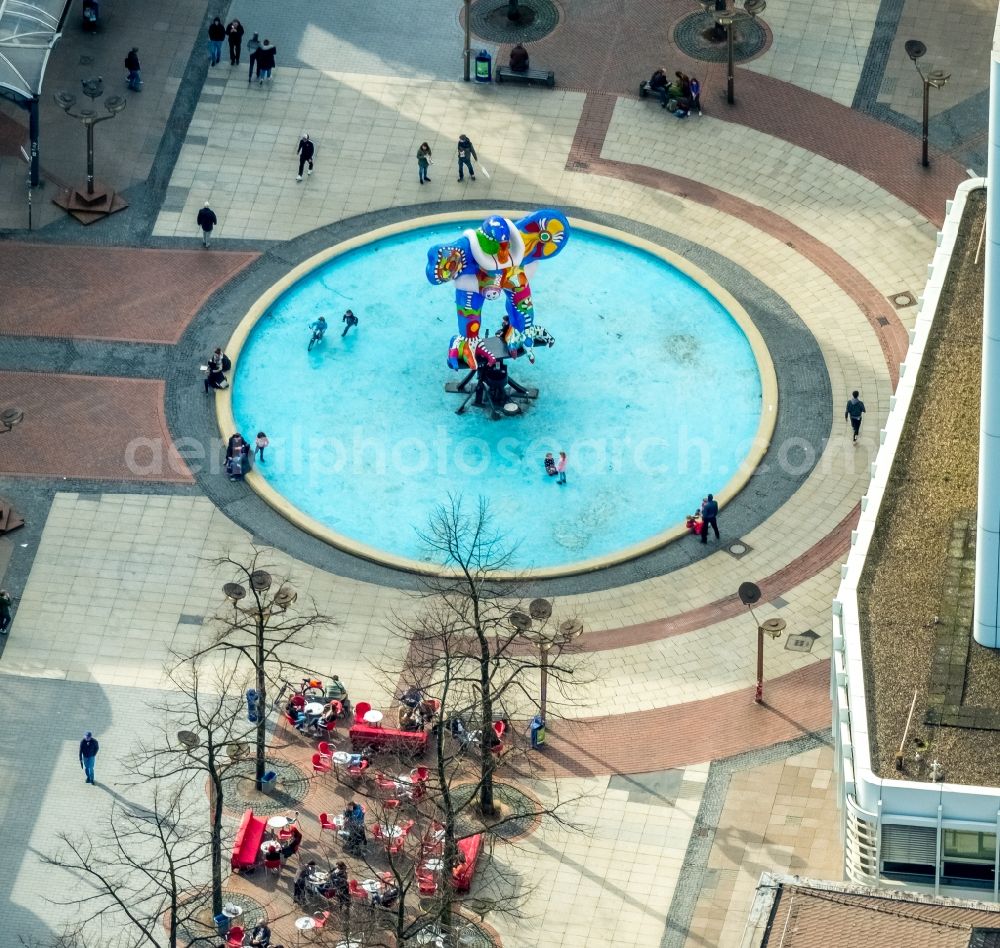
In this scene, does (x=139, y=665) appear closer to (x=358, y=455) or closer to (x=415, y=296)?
(x=358, y=455)

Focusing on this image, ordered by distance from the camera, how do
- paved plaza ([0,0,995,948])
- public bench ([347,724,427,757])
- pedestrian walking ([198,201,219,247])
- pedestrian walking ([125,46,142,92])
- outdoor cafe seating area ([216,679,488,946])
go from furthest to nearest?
pedestrian walking ([125,46,142,92]) → pedestrian walking ([198,201,219,247]) → public bench ([347,724,427,757]) → paved plaza ([0,0,995,948]) → outdoor cafe seating area ([216,679,488,946])

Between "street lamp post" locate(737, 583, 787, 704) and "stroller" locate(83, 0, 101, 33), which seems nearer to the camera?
"street lamp post" locate(737, 583, 787, 704)

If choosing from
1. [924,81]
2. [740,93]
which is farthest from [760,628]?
[740,93]

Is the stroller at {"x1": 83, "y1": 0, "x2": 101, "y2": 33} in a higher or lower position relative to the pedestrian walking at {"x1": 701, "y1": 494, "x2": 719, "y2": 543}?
higher

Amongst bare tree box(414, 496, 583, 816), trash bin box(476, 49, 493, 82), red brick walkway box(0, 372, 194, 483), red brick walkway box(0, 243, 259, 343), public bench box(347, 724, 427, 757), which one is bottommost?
public bench box(347, 724, 427, 757)

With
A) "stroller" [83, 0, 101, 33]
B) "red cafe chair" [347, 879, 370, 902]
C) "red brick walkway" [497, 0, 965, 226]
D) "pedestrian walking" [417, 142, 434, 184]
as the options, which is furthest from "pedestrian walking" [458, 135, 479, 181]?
"red cafe chair" [347, 879, 370, 902]

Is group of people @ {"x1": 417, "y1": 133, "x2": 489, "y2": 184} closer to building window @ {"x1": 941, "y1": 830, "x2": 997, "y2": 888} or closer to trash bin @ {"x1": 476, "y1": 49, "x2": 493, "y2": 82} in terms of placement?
trash bin @ {"x1": 476, "y1": 49, "x2": 493, "y2": 82}

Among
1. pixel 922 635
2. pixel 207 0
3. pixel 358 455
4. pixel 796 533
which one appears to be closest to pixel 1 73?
pixel 207 0
